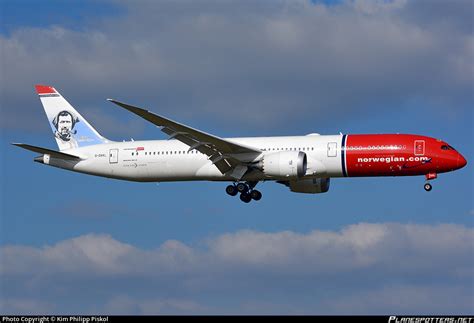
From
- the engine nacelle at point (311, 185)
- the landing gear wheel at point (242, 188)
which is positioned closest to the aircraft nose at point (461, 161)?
the engine nacelle at point (311, 185)

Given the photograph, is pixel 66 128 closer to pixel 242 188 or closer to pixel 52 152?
pixel 52 152

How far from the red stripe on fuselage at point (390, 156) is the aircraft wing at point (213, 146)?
5.53 m

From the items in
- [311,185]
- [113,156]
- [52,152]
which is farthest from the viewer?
[52,152]

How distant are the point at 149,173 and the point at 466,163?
1831 cm

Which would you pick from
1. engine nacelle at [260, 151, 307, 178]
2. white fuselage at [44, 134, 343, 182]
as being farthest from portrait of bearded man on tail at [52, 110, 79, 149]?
engine nacelle at [260, 151, 307, 178]

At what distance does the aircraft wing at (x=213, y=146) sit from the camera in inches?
2101

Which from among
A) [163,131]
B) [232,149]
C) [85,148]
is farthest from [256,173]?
[85,148]

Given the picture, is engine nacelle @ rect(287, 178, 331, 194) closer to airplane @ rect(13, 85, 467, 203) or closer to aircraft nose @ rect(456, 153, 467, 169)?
airplane @ rect(13, 85, 467, 203)

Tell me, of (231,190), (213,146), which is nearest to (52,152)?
(213,146)

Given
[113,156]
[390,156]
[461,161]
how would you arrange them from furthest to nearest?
[113,156]
[461,161]
[390,156]

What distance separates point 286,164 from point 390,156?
18.7 ft

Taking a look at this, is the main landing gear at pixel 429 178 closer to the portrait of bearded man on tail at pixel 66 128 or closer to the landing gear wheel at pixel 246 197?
the landing gear wheel at pixel 246 197

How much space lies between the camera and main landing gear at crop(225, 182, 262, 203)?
189 ft

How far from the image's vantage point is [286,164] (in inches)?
2154
